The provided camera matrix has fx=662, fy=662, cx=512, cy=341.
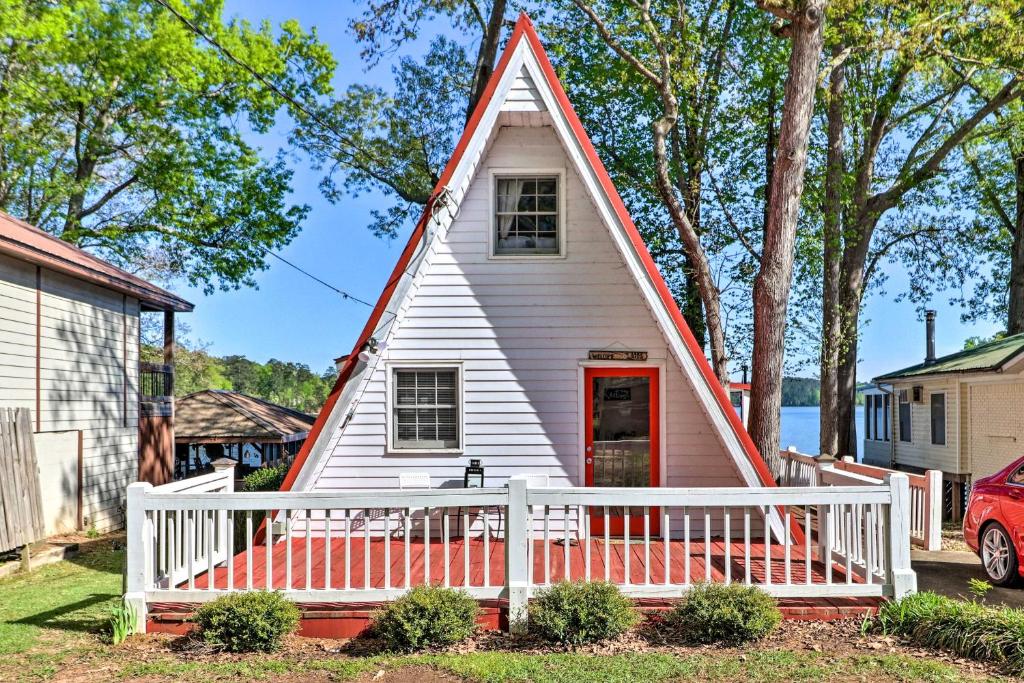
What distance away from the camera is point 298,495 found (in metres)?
5.59

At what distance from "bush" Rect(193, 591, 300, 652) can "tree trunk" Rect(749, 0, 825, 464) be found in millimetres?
Answer: 8065

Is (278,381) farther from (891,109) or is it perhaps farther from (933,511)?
(933,511)

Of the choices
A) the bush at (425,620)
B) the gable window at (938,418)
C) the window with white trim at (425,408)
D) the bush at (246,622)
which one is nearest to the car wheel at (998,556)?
the bush at (425,620)

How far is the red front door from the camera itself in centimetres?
799

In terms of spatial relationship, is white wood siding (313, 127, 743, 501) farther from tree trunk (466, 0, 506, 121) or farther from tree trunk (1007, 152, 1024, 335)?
tree trunk (1007, 152, 1024, 335)

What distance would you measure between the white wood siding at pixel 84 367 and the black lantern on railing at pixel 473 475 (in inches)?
319

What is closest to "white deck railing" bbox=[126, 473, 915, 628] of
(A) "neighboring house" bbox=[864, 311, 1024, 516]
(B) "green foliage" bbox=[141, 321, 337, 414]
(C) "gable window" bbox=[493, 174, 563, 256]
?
(C) "gable window" bbox=[493, 174, 563, 256]

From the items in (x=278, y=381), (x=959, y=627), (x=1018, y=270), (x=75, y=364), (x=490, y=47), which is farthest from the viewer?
(x=278, y=381)

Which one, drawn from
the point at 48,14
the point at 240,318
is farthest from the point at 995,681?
the point at 240,318

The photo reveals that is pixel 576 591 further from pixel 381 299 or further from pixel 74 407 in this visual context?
→ pixel 74 407

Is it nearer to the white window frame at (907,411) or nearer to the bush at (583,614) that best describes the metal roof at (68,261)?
the bush at (583,614)

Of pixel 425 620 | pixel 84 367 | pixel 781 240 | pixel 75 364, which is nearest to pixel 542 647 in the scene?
pixel 425 620

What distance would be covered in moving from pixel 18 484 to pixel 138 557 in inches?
233

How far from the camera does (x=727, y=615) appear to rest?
16.8 ft
